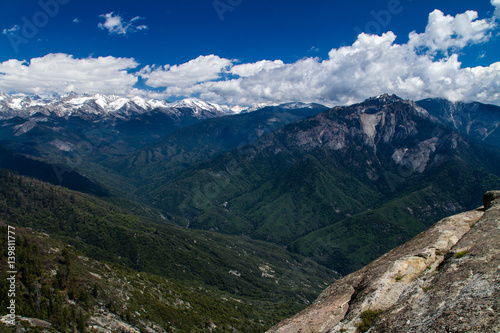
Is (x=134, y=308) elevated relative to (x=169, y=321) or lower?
elevated

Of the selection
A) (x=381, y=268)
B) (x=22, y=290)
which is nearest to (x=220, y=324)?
(x=22, y=290)

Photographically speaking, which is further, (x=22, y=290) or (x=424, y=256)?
(x=22, y=290)

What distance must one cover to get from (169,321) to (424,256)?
144421 mm

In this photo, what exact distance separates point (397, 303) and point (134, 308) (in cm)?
12903

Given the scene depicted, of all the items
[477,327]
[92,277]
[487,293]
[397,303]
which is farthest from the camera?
[92,277]

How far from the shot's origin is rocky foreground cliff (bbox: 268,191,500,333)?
1434cm

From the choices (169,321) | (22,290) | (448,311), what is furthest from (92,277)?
(448,311)

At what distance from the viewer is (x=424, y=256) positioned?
24.0 metres

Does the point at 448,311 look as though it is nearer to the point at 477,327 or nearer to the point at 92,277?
the point at 477,327

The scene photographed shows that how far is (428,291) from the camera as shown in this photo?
17.6 meters

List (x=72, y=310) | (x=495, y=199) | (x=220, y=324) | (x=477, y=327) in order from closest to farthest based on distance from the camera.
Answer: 1. (x=477, y=327)
2. (x=495, y=199)
3. (x=72, y=310)
4. (x=220, y=324)

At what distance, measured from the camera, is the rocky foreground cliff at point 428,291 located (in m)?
14.3

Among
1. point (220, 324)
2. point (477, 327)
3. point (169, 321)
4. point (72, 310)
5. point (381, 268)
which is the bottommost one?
point (220, 324)

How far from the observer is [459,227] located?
2734 cm
